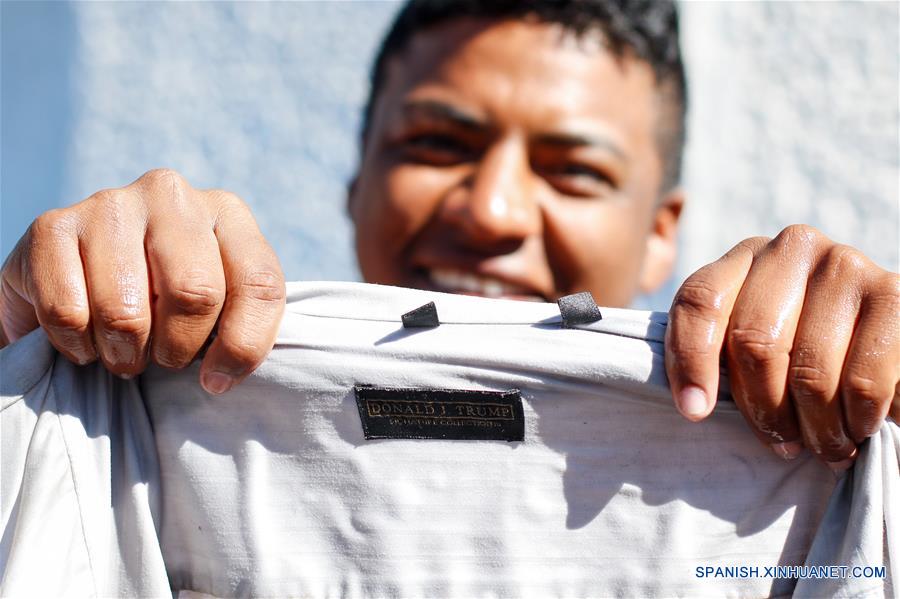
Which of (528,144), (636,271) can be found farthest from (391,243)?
(636,271)

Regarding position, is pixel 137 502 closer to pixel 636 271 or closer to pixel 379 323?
pixel 379 323

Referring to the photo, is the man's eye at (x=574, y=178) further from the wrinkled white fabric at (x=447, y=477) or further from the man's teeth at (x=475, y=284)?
the wrinkled white fabric at (x=447, y=477)

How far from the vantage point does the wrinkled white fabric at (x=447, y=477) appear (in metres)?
0.63

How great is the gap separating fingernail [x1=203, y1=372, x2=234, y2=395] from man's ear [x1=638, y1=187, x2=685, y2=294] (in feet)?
3.21

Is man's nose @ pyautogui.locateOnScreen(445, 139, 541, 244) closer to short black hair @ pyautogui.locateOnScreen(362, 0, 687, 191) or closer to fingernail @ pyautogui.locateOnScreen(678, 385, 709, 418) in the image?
short black hair @ pyautogui.locateOnScreen(362, 0, 687, 191)

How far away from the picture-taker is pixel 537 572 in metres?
0.64

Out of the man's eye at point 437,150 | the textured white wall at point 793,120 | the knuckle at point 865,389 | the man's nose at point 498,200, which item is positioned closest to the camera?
the knuckle at point 865,389

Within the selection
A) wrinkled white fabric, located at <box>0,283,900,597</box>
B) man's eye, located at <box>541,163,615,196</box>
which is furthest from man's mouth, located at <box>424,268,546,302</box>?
wrinkled white fabric, located at <box>0,283,900,597</box>

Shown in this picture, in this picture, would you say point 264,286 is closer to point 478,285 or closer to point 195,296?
point 195,296

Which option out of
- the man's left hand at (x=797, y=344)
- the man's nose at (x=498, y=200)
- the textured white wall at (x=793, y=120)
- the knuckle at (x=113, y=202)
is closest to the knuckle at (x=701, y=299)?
the man's left hand at (x=797, y=344)

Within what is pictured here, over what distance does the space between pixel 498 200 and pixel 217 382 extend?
1.93 feet

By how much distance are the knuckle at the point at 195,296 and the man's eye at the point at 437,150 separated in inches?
26.9

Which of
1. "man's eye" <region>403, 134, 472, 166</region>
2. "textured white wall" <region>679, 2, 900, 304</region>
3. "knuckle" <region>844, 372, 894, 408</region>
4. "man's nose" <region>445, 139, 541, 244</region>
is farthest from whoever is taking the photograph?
"textured white wall" <region>679, 2, 900, 304</region>

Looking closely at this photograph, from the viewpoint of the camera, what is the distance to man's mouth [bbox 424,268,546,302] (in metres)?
1.16
